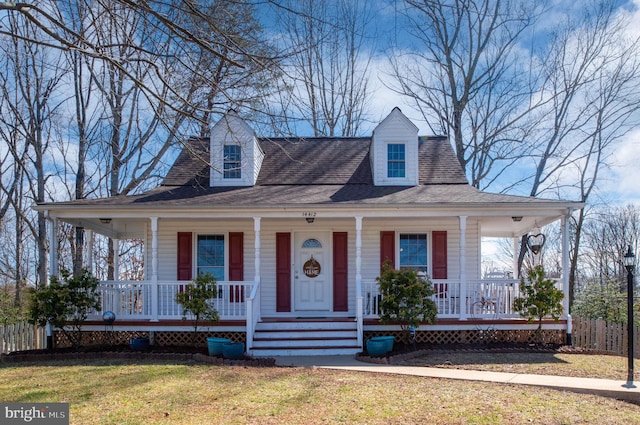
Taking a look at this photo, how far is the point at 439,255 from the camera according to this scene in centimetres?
1373

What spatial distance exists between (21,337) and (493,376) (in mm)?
10189

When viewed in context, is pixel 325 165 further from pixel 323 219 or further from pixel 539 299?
pixel 539 299

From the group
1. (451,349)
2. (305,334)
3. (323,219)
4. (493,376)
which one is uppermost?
(323,219)

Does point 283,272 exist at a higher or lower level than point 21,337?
higher

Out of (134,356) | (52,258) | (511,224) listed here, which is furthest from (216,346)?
(511,224)

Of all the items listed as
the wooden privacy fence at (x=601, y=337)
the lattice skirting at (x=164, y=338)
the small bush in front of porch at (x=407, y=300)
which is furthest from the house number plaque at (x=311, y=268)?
the wooden privacy fence at (x=601, y=337)

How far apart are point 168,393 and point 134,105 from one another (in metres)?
15.0

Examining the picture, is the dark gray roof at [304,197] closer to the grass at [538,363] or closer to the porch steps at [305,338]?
the porch steps at [305,338]

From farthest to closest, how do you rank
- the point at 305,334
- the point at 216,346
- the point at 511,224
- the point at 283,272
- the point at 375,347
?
the point at 511,224 → the point at 283,272 → the point at 305,334 → the point at 375,347 → the point at 216,346

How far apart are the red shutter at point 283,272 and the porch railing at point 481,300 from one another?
224cm

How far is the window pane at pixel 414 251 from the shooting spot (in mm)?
13859

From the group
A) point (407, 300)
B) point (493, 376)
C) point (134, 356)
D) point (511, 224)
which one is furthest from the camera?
point (511, 224)

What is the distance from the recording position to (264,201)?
40.6 ft

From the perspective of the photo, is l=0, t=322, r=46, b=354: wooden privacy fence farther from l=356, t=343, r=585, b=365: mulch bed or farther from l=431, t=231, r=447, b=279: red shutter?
l=431, t=231, r=447, b=279: red shutter
